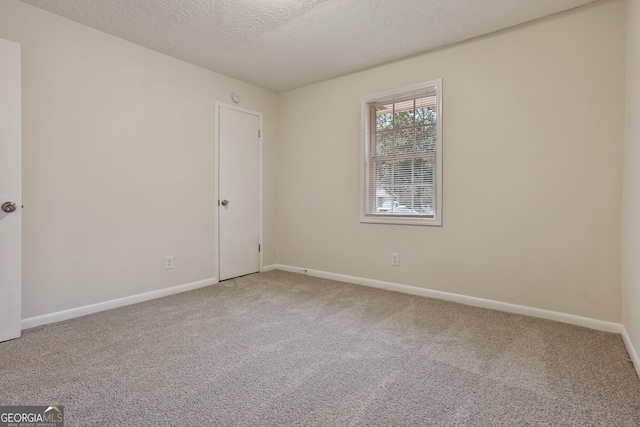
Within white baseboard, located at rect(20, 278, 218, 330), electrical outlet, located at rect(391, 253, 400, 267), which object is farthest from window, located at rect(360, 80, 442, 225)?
white baseboard, located at rect(20, 278, 218, 330)

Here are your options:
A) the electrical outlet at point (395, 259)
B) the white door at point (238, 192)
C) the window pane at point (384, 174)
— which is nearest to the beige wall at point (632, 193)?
the electrical outlet at point (395, 259)

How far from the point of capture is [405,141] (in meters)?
3.38

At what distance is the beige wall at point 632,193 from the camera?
1.85 meters

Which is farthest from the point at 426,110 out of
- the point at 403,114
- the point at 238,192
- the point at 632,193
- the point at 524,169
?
the point at 238,192

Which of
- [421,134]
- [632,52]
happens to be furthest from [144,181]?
[632,52]

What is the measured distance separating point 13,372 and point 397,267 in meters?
3.03

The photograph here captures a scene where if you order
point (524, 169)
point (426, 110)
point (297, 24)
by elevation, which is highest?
point (297, 24)

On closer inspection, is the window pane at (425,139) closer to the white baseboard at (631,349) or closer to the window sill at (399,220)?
the window sill at (399,220)

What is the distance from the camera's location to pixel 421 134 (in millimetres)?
3273

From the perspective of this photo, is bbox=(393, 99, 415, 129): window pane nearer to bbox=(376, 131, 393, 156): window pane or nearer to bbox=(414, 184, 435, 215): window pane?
bbox=(376, 131, 393, 156): window pane

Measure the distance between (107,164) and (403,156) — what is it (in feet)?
9.24

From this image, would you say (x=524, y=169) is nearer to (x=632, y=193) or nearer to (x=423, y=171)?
(x=632, y=193)

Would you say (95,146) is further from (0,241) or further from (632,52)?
(632,52)

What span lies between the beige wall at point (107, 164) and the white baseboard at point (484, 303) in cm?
167
